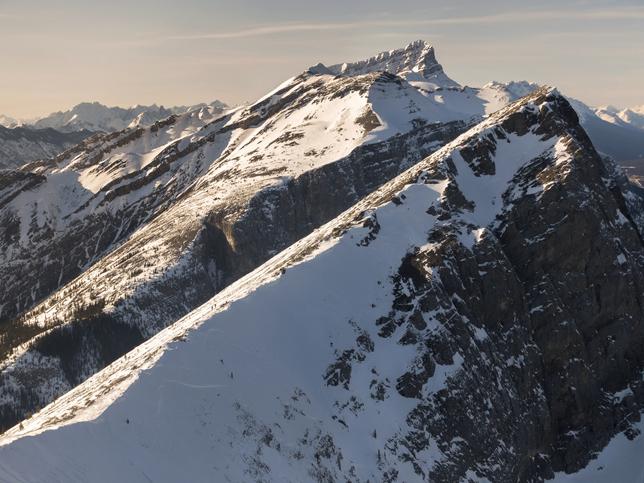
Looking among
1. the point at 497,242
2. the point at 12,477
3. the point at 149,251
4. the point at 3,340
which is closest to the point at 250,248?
the point at 149,251

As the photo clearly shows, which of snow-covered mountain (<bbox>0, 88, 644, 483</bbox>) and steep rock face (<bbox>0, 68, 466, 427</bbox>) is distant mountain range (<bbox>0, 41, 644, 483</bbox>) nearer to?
snow-covered mountain (<bbox>0, 88, 644, 483</bbox>)

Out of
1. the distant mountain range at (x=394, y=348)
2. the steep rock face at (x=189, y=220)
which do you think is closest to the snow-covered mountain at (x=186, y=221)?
the steep rock face at (x=189, y=220)

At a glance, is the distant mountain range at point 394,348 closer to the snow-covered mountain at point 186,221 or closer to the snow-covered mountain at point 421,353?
the snow-covered mountain at point 421,353

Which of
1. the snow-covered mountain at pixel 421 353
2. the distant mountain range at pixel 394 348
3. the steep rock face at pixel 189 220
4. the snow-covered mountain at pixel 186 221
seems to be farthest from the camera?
the steep rock face at pixel 189 220

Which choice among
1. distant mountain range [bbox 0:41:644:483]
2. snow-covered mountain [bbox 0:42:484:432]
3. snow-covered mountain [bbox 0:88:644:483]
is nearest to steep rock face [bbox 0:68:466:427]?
snow-covered mountain [bbox 0:42:484:432]

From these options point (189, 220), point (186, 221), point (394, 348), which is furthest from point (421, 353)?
point (186, 221)

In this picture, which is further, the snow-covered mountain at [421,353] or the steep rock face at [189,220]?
the steep rock face at [189,220]
